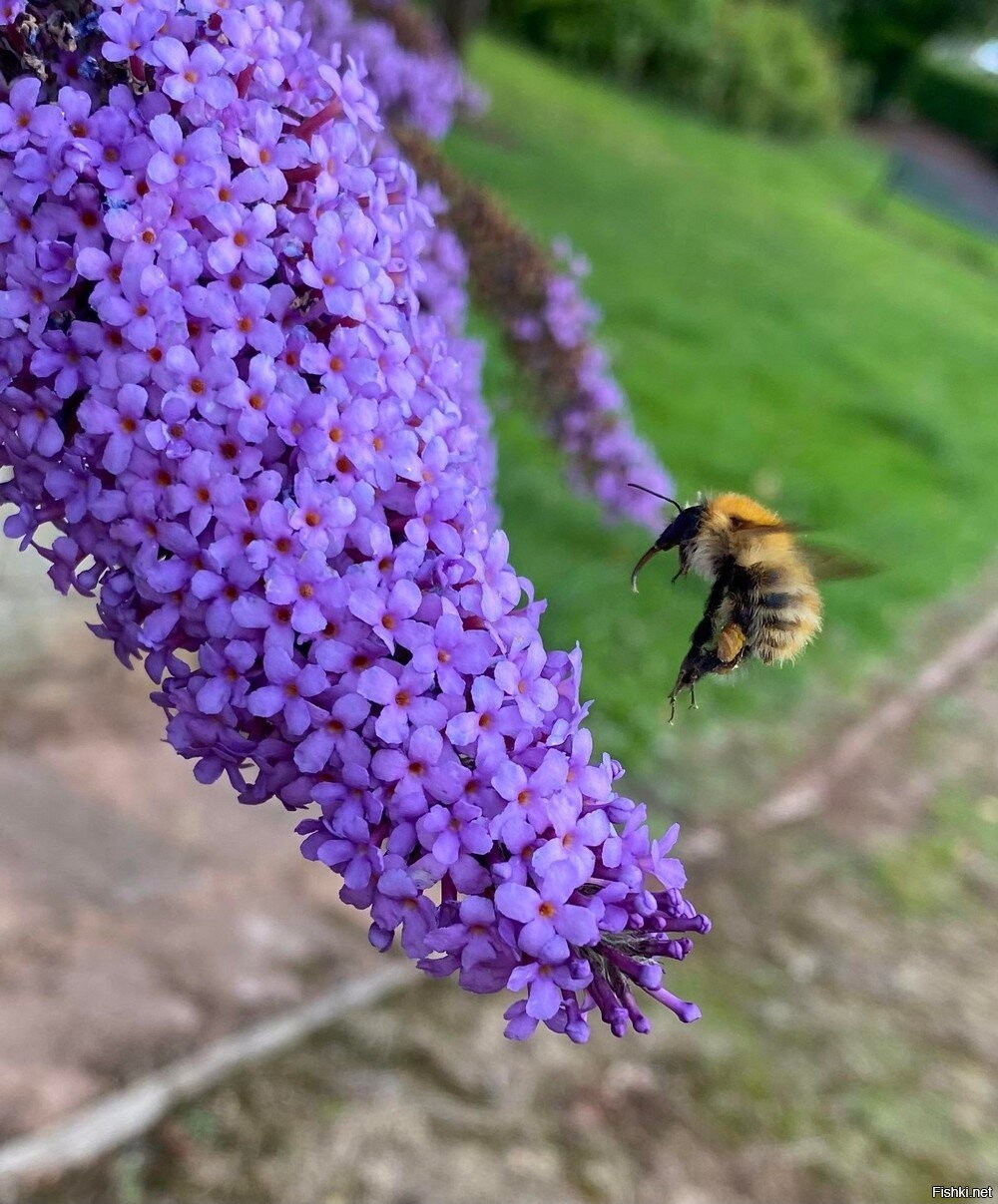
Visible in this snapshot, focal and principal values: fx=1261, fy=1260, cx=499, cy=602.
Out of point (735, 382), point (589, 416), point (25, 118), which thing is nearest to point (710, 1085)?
point (589, 416)

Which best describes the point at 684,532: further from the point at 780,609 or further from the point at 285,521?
the point at 285,521

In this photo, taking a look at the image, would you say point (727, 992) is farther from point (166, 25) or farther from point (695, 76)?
point (695, 76)

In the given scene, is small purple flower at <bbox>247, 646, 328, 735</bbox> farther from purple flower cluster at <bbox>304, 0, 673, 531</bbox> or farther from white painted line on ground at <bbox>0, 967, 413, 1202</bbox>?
white painted line on ground at <bbox>0, 967, 413, 1202</bbox>

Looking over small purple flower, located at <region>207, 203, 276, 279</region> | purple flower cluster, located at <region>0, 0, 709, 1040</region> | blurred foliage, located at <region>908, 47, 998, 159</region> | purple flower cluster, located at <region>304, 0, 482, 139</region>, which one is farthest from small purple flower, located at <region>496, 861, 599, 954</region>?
blurred foliage, located at <region>908, 47, 998, 159</region>

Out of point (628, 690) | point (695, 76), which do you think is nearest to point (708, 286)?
point (628, 690)

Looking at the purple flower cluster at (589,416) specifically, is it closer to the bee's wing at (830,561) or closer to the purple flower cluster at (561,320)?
the purple flower cluster at (561,320)
